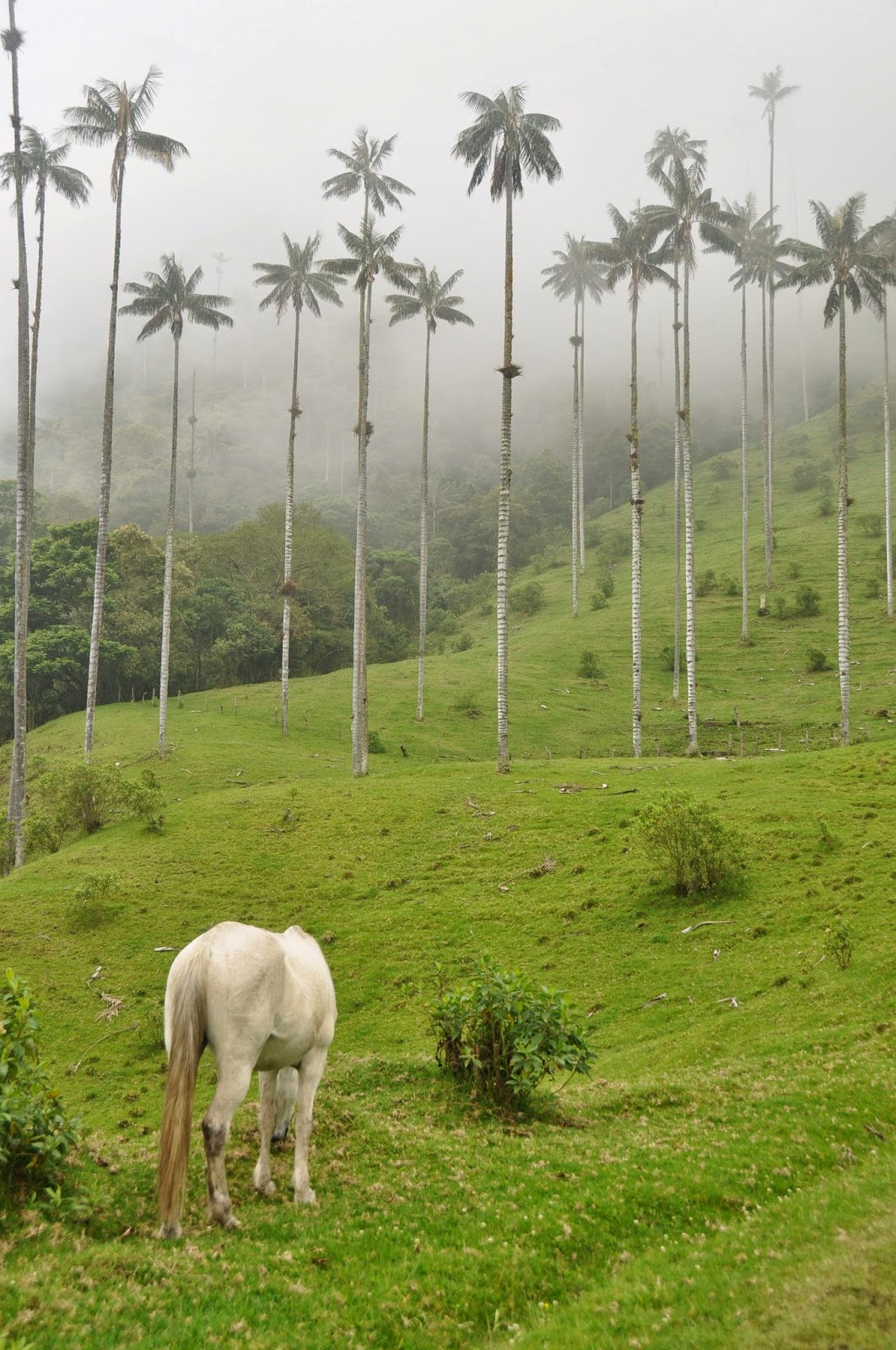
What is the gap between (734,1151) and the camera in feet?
30.7

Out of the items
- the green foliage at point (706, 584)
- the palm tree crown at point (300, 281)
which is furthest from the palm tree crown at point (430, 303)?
the green foliage at point (706, 584)

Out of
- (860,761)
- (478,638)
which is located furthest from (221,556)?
(860,761)

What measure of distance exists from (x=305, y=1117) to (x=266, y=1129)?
1.70 feet

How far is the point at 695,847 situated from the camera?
71.1 ft

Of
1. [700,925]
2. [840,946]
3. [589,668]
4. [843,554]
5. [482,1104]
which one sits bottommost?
[482,1104]

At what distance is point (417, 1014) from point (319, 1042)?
9.61 metres

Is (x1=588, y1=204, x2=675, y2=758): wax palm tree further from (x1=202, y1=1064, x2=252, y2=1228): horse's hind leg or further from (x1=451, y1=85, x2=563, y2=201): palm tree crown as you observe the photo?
(x1=202, y1=1064, x2=252, y2=1228): horse's hind leg

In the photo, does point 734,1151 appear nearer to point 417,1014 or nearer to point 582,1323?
point 582,1323

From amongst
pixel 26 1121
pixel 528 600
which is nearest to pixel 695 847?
pixel 26 1121

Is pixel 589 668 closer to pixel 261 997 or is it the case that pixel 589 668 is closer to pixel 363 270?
pixel 363 270

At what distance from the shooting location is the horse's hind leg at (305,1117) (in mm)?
8250

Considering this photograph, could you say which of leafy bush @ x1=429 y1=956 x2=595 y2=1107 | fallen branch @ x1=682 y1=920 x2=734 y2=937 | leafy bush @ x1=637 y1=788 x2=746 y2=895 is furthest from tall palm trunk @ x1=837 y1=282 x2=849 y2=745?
leafy bush @ x1=429 y1=956 x2=595 y2=1107

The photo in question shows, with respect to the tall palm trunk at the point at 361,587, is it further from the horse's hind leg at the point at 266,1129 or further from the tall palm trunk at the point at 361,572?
the horse's hind leg at the point at 266,1129

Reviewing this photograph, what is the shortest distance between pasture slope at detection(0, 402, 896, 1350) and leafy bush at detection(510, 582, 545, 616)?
1555 inches
